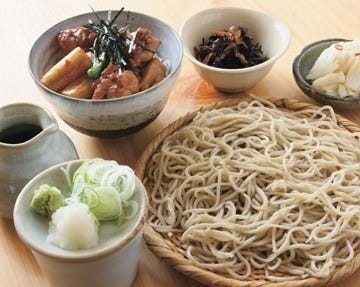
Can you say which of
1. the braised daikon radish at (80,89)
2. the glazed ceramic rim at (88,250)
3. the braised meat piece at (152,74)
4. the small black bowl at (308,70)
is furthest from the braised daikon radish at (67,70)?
the small black bowl at (308,70)

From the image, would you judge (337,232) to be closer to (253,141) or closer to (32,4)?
(253,141)

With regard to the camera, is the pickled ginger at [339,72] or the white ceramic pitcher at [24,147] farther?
the pickled ginger at [339,72]

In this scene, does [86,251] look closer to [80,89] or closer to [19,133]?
[19,133]

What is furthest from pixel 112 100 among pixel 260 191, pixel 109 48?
pixel 260 191

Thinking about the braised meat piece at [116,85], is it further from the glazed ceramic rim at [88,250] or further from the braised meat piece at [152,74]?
the glazed ceramic rim at [88,250]

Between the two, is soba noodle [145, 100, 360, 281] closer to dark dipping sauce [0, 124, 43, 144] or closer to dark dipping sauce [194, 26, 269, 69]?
dark dipping sauce [194, 26, 269, 69]

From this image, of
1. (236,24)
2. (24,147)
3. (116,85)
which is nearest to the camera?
(24,147)
